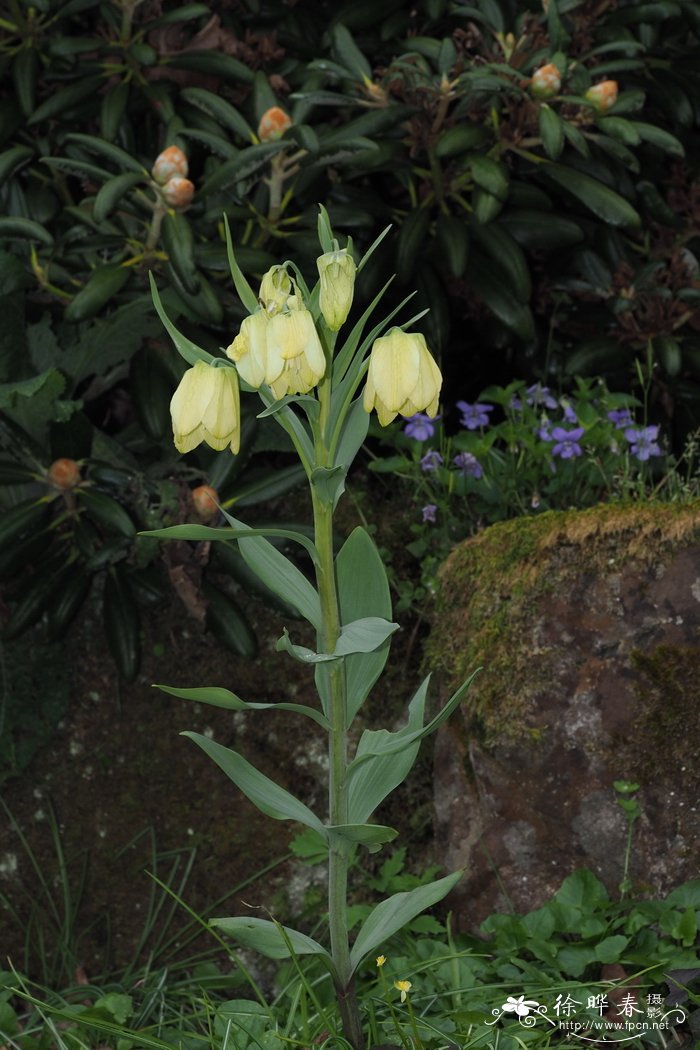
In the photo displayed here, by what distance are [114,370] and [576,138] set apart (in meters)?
1.34

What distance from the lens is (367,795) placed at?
175 cm

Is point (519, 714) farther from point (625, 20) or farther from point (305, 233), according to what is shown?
point (625, 20)

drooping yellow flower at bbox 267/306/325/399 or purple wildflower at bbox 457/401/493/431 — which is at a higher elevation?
drooping yellow flower at bbox 267/306/325/399

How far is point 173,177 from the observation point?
8.58ft

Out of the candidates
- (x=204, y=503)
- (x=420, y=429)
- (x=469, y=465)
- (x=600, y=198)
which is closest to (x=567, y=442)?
(x=469, y=465)

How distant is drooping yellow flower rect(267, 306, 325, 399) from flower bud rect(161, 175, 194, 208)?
1.29 metres

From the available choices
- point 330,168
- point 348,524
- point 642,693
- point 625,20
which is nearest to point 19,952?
point 348,524

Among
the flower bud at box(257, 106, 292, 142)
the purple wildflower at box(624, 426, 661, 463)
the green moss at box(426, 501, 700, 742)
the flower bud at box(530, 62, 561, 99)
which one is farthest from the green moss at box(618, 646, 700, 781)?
the flower bud at box(257, 106, 292, 142)

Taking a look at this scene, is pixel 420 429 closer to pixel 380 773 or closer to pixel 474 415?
pixel 474 415

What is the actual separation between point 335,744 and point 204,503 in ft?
3.71

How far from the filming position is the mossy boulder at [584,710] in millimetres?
2211

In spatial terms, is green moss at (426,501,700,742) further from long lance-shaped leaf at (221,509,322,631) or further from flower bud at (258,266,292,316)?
flower bud at (258,266,292,316)

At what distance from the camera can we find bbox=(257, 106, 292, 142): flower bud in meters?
2.69

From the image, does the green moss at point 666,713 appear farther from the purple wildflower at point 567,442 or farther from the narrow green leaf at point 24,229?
the narrow green leaf at point 24,229
